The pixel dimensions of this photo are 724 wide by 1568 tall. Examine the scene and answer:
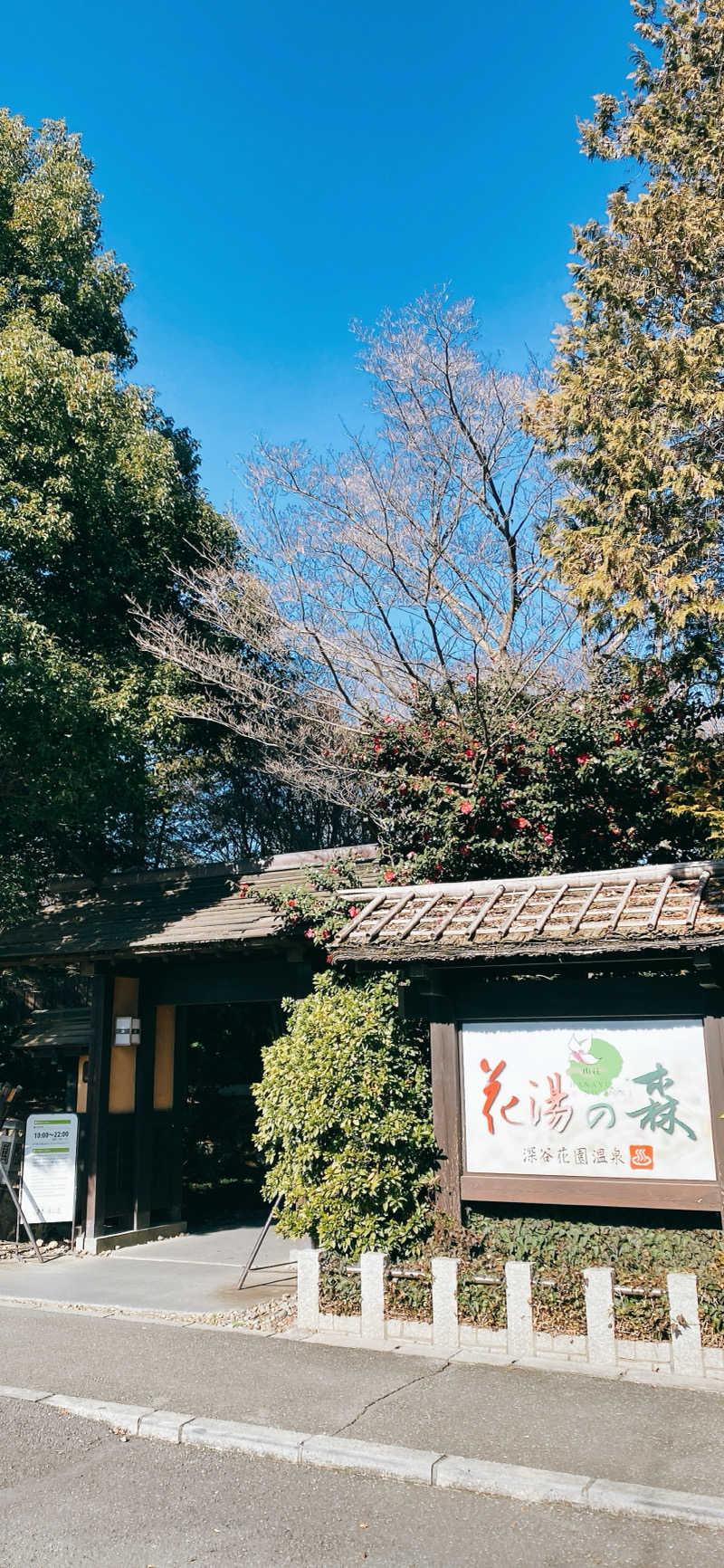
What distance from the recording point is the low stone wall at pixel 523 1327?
6.59 meters

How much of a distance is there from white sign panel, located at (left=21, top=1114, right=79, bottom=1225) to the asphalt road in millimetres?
6696

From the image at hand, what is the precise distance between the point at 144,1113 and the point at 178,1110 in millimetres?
703

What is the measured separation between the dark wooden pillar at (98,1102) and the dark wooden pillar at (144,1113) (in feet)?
1.76

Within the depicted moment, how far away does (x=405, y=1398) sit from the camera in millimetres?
6273

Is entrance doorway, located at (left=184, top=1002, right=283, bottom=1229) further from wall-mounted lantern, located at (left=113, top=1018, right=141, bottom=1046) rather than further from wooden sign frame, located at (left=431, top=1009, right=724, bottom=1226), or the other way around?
wooden sign frame, located at (left=431, top=1009, right=724, bottom=1226)

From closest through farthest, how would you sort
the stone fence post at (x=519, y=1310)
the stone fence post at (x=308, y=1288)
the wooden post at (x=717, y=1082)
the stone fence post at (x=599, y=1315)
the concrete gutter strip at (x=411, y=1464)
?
1. the concrete gutter strip at (x=411, y=1464)
2. the stone fence post at (x=599, y=1315)
3. the stone fence post at (x=519, y=1310)
4. the wooden post at (x=717, y=1082)
5. the stone fence post at (x=308, y=1288)

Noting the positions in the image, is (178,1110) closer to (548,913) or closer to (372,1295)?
(372,1295)

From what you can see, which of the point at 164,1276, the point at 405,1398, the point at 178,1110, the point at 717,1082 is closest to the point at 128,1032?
the point at 178,1110

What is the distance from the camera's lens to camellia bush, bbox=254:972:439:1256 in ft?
26.7

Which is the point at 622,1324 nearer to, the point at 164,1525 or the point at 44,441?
the point at 164,1525

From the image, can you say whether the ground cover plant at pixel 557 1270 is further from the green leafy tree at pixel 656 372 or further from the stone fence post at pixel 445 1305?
the green leafy tree at pixel 656 372

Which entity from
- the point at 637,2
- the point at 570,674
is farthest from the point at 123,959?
the point at 637,2

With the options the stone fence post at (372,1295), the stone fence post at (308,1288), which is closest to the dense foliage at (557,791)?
the stone fence post at (308,1288)

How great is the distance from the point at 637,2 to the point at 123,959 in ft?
40.9
